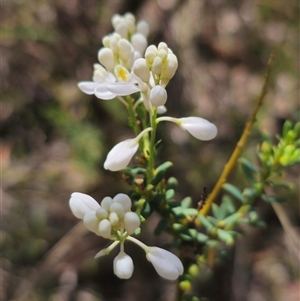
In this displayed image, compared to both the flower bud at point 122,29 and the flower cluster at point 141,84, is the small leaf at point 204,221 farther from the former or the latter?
the flower bud at point 122,29

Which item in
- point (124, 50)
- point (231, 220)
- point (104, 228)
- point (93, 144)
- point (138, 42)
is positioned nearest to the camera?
point (104, 228)

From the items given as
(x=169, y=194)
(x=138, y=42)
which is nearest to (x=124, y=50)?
(x=138, y=42)

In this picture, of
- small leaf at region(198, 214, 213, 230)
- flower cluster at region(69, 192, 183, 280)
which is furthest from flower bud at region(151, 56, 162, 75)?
small leaf at region(198, 214, 213, 230)

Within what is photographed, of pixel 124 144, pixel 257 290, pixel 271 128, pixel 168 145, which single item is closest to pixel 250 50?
pixel 271 128

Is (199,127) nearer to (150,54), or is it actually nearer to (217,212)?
(150,54)

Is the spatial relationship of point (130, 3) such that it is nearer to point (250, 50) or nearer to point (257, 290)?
point (250, 50)

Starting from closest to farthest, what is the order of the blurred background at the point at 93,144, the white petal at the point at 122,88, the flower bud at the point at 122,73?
the white petal at the point at 122,88 < the flower bud at the point at 122,73 < the blurred background at the point at 93,144

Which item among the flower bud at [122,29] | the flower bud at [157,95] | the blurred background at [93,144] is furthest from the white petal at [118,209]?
the blurred background at [93,144]
